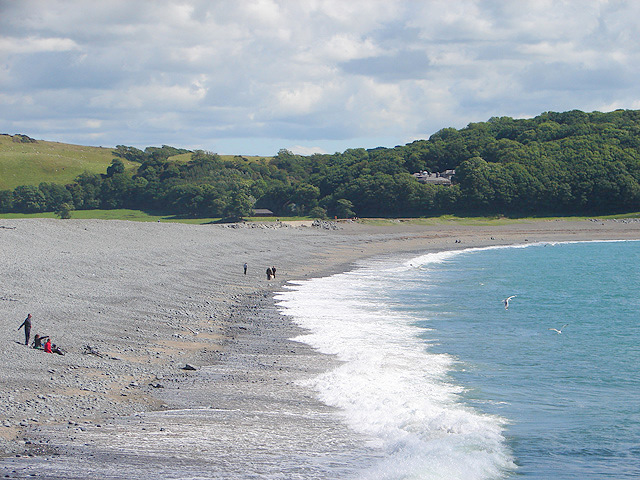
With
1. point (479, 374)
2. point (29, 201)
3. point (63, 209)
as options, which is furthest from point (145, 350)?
point (29, 201)

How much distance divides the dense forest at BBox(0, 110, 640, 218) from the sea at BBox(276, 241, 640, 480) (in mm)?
58312

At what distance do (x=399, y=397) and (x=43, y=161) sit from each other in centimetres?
Result: 13194

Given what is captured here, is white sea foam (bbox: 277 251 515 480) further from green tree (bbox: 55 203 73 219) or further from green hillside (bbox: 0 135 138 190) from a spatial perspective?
green hillside (bbox: 0 135 138 190)

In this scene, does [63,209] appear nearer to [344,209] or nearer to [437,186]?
[344,209]

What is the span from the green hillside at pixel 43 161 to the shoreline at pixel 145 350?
8496cm

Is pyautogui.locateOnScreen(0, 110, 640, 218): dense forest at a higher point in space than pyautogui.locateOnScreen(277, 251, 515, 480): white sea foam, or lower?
higher

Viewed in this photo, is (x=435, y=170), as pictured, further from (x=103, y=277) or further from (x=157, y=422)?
(x=157, y=422)

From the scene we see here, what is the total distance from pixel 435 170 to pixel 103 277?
10377 centimetres

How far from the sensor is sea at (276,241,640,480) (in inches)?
484

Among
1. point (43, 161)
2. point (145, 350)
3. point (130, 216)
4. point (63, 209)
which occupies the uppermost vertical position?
point (43, 161)

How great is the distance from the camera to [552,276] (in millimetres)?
44125

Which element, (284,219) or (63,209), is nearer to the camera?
(284,219)

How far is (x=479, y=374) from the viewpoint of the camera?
1800 cm

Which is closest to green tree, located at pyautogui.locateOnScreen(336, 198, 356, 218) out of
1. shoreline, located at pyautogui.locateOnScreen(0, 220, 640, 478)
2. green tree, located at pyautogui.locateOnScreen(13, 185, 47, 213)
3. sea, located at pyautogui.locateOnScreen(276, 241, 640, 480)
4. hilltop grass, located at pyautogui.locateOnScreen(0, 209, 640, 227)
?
hilltop grass, located at pyautogui.locateOnScreen(0, 209, 640, 227)
